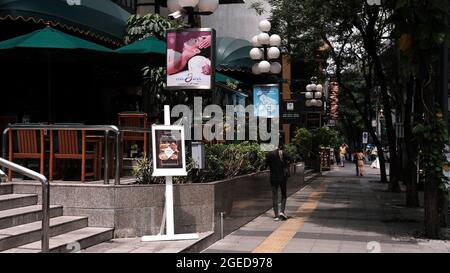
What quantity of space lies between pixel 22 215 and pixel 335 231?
6.33 m

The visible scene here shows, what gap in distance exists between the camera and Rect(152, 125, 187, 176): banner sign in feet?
28.3

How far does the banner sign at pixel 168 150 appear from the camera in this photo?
339 inches

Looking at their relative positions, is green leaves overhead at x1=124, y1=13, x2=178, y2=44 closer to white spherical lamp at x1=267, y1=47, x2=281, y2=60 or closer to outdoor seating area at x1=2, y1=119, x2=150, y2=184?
white spherical lamp at x1=267, y1=47, x2=281, y2=60

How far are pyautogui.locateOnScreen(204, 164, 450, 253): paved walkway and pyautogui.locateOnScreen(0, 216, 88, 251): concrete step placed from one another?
207 cm

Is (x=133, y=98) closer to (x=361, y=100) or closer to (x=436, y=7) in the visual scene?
(x=436, y=7)

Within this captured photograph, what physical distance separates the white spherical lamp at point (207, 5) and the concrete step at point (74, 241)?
14.1 feet

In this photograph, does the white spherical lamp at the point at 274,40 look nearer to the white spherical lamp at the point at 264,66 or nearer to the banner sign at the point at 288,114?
the white spherical lamp at the point at 264,66

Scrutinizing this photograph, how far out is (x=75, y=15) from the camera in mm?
13203

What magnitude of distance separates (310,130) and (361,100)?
1034 inches

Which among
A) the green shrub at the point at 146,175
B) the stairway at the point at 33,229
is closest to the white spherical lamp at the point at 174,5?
the green shrub at the point at 146,175

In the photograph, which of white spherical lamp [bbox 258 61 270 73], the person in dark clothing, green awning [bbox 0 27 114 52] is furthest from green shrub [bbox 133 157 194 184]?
white spherical lamp [bbox 258 61 270 73]

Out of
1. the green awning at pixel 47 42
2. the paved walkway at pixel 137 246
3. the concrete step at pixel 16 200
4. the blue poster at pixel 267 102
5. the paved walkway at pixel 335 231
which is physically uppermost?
the green awning at pixel 47 42

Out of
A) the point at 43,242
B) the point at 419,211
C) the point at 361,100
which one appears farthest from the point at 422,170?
the point at 361,100

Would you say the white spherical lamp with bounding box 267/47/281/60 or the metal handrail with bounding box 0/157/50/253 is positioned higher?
the white spherical lamp with bounding box 267/47/281/60
